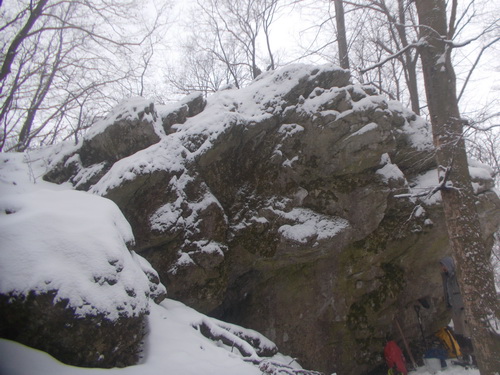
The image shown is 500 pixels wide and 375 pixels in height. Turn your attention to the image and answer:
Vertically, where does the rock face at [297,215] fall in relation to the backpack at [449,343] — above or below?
above

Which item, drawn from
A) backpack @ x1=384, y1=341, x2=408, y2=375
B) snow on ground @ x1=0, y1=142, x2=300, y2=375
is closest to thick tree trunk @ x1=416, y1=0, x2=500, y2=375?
snow on ground @ x1=0, y1=142, x2=300, y2=375

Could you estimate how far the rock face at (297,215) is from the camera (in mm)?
5910

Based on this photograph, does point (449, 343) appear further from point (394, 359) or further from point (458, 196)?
point (458, 196)

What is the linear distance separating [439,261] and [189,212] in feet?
18.7

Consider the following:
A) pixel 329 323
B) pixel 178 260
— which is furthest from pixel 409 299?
pixel 178 260

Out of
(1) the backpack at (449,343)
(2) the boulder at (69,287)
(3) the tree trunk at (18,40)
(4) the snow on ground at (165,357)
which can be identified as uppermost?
(3) the tree trunk at (18,40)

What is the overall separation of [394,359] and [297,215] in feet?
11.6

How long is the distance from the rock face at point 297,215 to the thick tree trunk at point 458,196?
181cm

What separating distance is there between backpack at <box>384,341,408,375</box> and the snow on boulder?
5.44 meters

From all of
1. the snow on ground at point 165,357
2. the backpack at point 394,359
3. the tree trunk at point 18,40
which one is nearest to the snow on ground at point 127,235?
the snow on ground at point 165,357

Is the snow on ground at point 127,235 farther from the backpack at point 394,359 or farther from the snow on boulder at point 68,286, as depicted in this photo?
the backpack at point 394,359

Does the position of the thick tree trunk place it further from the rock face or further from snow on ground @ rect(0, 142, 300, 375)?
snow on ground @ rect(0, 142, 300, 375)

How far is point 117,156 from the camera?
21.8 ft

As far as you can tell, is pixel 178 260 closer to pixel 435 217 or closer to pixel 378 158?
→ pixel 378 158
